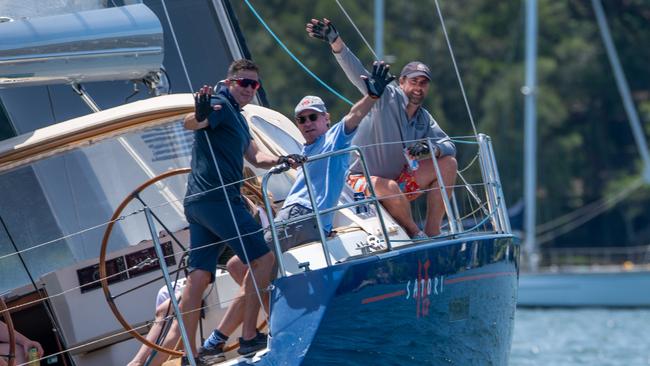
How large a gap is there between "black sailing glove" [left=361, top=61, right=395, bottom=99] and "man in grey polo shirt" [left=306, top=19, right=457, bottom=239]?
817 millimetres

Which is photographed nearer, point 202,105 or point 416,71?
point 202,105

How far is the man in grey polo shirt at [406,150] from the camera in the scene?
861 centimetres

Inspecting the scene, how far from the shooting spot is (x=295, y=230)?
7.99 metres

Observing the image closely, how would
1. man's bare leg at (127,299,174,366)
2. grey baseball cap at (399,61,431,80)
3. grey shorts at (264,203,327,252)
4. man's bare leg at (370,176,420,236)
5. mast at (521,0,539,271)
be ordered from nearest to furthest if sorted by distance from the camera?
grey shorts at (264,203,327,252) → man's bare leg at (127,299,174,366) → man's bare leg at (370,176,420,236) → grey baseball cap at (399,61,431,80) → mast at (521,0,539,271)

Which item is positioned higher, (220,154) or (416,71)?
(416,71)

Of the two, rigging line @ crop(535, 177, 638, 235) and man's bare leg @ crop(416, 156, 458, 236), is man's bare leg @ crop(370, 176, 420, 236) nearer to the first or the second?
man's bare leg @ crop(416, 156, 458, 236)

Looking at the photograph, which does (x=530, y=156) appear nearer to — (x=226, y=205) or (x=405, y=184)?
(x=405, y=184)

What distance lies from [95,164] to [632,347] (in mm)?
9149

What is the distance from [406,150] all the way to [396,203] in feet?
1.06

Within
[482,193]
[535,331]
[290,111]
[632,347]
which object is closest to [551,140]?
[290,111]

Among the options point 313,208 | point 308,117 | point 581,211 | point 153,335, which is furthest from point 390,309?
point 581,211

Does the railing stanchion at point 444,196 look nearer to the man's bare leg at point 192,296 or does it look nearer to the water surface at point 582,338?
the man's bare leg at point 192,296

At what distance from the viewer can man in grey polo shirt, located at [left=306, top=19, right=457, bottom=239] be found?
28.2ft

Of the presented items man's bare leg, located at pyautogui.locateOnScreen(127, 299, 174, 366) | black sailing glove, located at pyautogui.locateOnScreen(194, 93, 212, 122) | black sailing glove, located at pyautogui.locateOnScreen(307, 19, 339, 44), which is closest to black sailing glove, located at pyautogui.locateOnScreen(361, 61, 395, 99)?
black sailing glove, located at pyautogui.locateOnScreen(307, 19, 339, 44)
